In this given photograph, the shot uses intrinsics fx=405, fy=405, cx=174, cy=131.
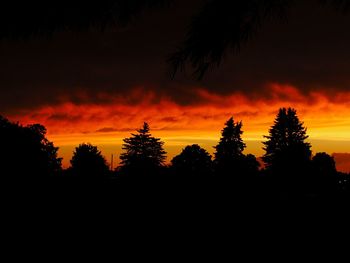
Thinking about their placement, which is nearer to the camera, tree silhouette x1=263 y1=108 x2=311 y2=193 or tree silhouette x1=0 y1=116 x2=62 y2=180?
tree silhouette x1=0 y1=116 x2=62 y2=180

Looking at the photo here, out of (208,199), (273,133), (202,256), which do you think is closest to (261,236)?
(202,256)

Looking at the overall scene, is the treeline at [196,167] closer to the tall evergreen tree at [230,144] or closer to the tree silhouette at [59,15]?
the tall evergreen tree at [230,144]

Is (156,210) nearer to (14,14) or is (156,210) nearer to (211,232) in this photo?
(211,232)

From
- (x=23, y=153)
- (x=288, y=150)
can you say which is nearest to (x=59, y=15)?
(x=23, y=153)

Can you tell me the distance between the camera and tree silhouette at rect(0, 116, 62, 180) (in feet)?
43.4

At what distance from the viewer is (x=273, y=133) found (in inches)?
2322

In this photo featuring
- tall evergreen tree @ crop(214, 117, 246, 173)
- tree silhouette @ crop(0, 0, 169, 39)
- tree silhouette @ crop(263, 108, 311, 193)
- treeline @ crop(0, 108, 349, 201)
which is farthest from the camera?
tall evergreen tree @ crop(214, 117, 246, 173)

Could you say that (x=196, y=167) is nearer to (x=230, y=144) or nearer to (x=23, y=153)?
(x=230, y=144)

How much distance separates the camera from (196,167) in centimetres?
6700

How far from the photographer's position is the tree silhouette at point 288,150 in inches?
2109

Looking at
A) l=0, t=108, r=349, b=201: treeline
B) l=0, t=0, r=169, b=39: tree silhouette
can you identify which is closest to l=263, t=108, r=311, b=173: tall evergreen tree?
l=0, t=108, r=349, b=201: treeline

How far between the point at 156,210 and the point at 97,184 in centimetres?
207

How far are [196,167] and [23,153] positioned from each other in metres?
48.0

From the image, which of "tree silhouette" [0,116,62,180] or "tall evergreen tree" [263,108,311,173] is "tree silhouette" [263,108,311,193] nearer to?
"tall evergreen tree" [263,108,311,173]
